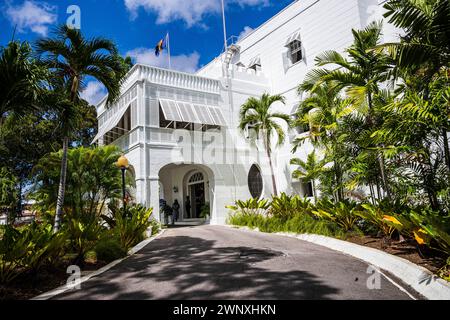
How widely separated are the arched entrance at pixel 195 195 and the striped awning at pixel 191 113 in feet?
15.3

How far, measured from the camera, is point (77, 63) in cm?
988

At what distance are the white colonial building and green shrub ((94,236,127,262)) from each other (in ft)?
22.9

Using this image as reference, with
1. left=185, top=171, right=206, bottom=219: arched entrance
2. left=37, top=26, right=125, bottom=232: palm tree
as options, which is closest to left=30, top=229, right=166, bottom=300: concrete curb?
left=37, top=26, right=125, bottom=232: palm tree

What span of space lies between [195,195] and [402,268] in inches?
654

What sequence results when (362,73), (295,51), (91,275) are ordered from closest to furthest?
(91,275) → (362,73) → (295,51)

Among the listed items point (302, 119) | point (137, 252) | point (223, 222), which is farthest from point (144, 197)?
point (302, 119)

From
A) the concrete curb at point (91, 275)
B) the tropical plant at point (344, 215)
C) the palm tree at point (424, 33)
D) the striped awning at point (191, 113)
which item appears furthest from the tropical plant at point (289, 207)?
the palm tree at point (424, 33)

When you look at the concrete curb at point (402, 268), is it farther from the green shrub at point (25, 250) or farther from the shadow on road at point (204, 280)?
the green shrub at point (25, 250)

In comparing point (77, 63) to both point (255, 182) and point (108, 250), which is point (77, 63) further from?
point (255, 182)

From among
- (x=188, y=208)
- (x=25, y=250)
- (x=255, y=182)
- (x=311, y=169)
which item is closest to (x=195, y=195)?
(x=188, y=208)

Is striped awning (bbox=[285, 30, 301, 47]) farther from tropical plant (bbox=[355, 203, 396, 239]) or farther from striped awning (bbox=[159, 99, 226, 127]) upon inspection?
tropical plant (bbox=[355, 203, 396, 239])

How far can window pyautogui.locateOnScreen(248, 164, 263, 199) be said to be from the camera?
63.3ft

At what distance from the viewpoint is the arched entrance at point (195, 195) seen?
2106cm
